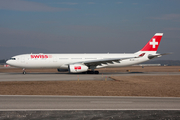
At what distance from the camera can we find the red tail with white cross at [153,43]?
44.0 metres

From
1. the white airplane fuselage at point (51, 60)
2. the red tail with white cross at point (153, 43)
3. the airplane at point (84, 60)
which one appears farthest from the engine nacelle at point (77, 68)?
the red tail with white cross at point (153, 43)

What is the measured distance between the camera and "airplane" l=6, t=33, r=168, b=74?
3991 cm

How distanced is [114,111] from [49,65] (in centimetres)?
3219

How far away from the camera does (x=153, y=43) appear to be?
44.1 metres

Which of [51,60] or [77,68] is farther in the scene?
[51,60]

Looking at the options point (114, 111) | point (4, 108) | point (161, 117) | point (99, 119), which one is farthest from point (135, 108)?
point (4, 108)

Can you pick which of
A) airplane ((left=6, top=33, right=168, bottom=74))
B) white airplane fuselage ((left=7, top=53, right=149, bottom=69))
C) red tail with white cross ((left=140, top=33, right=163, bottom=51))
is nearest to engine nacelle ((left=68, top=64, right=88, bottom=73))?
airplane ((left=6, top=33, right=168, bottom=74))

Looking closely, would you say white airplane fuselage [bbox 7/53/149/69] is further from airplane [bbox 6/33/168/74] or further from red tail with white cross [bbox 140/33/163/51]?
red tail with white cross [bbox 140/33/163/51]

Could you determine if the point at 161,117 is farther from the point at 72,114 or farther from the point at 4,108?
the point at 4,108

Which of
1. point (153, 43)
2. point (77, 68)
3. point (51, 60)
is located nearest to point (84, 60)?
point (77, 68)

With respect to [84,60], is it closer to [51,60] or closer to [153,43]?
[51,60]

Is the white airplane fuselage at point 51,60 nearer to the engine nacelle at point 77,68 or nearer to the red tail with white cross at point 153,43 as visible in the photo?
the engine nacelle at point 77,68

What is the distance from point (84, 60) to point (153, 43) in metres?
14.9

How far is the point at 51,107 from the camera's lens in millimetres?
10883
